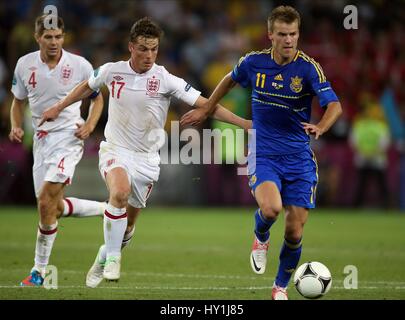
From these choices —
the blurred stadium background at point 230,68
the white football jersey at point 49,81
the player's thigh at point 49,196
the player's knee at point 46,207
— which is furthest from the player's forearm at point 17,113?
the blurred stadium background at point 230,68

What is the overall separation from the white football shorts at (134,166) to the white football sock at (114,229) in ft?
1.21

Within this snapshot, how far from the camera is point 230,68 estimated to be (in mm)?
19516

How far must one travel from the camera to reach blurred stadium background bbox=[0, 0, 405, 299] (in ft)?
60.6

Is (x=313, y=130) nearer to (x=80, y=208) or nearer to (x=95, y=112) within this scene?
(x=95, y=112)

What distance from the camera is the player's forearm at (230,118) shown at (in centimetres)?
864

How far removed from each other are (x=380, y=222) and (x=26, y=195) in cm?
734

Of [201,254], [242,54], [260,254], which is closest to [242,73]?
[260,254]

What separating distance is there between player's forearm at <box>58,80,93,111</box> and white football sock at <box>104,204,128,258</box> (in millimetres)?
1179

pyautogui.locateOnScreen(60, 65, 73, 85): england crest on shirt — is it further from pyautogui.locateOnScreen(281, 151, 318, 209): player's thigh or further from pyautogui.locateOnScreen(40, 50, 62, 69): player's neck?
pyautogui.locateOnScreen(281, 151, 318, 209): player's thigh

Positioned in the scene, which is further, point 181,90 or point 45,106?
point 45,106

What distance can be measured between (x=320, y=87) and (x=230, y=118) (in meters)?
1.02

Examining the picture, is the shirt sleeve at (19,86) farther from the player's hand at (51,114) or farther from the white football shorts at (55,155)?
the player's hand at (51,114)

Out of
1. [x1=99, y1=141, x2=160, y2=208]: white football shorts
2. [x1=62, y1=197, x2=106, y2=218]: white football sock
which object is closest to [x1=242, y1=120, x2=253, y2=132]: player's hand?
[x1=99, y1=141, x2=160, y2=208]: white football shorts
